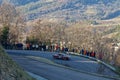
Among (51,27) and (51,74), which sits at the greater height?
(51,27)

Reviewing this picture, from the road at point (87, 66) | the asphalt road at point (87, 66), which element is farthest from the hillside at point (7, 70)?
the road at point (87, 66)

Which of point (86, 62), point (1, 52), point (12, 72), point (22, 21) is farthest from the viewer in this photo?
point (22, 21)

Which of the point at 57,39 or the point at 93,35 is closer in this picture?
the point at 57,39

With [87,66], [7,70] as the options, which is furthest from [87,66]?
[7,70]

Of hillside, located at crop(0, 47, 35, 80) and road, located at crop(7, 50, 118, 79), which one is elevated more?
hillside, located at crop(0, 47, 35, 80)

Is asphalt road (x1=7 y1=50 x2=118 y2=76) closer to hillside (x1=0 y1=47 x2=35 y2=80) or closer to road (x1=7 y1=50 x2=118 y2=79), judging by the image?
road (x1=7 y1=50 x2=118 y2=79)

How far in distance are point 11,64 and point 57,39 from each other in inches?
3329

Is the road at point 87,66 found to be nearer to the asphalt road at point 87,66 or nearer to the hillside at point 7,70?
the asphalt road at point 87,66

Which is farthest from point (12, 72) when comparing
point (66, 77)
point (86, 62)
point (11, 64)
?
point (86, 62)

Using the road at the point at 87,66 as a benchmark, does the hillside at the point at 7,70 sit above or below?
above

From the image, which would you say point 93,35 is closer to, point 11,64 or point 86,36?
point 86,36

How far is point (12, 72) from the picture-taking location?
39.1 feet

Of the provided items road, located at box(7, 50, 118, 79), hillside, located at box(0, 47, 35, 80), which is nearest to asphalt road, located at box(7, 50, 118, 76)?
road, located at box(7, 50, 118, 79)

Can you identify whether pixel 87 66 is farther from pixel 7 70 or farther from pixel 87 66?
pixel 7 70
